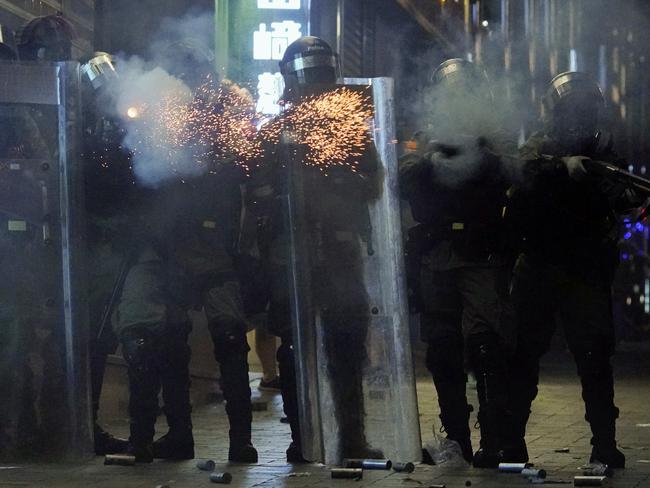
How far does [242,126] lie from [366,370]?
1.29 metres

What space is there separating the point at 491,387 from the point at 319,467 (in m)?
0.87

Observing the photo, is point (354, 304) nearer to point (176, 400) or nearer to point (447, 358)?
point (447, 358)

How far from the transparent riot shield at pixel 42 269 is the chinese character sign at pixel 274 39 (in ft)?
28.1

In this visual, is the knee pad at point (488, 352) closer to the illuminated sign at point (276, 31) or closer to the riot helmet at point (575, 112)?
the riot helmet at point (575, 112)

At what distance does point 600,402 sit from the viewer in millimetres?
6320

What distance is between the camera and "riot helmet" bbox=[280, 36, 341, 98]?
6727 millimetres

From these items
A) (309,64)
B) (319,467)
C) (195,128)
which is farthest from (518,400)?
(195,128)

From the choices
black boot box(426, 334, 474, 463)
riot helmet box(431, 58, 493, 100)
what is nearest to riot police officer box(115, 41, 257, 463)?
black boot box(426, 334, 474, 463)

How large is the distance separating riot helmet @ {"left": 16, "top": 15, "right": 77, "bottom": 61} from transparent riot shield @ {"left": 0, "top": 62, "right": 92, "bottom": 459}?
810mm

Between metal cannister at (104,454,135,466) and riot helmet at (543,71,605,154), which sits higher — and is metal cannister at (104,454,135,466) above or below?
below

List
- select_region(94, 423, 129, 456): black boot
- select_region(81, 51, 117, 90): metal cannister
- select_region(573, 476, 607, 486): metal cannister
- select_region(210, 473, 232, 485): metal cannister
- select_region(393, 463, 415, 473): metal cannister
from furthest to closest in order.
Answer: select_region(94, 423, 129, 456): black boot, select_region(81, 51, 117, 90): metal cannister, select_region(393, 463, 415, 473): metal cannister, select_region(210, 473, 232, 485): metal cannister, select_region(573, 476, 607, 486): metal cannister

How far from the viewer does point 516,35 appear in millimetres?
29828

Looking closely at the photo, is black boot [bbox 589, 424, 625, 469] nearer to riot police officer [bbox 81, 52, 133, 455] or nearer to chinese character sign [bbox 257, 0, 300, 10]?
riot police officer [bbox 81, 52, 133, 455]

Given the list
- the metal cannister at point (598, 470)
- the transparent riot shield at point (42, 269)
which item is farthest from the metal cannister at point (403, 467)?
the transparent riot shield at point (42, 269)
